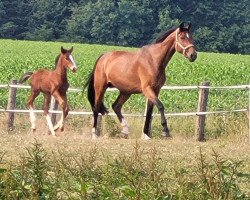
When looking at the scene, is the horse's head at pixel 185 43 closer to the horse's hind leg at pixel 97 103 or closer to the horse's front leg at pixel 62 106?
the horse's hind leg at pixel 97 103

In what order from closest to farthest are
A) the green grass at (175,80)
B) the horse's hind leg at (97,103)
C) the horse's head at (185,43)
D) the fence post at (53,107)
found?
the horse's head at (185,43) < the horse's hind leg at (97,103) < the fence post at (53,107) < the green grass at (175,80)

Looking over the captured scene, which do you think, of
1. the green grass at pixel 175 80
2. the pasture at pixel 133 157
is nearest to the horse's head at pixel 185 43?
the pasture at pixel 133 157

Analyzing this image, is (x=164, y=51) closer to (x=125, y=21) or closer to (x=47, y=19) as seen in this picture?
(x=125, y=21)

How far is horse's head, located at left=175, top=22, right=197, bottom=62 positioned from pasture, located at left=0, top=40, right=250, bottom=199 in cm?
146

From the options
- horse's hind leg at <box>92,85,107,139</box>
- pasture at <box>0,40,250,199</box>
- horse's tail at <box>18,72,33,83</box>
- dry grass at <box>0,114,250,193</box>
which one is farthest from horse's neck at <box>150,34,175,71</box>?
horse's tail at <box>18,72,33,83</box>

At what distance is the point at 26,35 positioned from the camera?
80250 millimetres

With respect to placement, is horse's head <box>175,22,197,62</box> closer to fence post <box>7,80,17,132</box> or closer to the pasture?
the pasture

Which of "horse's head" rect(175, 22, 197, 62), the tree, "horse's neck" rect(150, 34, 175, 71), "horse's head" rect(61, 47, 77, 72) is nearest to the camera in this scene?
"horse's head" rect(175, 22, 197, 62)

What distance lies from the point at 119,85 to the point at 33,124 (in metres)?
2.61

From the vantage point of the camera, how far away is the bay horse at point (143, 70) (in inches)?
647

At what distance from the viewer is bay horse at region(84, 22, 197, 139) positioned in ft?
53.9

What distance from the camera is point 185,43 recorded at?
53.6 ft

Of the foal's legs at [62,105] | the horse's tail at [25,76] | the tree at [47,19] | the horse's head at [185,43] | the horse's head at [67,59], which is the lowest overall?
the tree at [47,19]

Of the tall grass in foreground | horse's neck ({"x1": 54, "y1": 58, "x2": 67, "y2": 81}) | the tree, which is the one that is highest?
the tall grass in foreground
